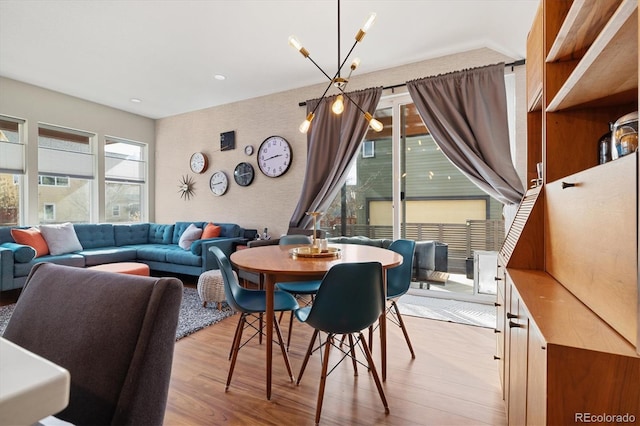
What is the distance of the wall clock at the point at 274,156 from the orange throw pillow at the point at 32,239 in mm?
2927

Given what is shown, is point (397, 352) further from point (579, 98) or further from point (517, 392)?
point (579, 98)

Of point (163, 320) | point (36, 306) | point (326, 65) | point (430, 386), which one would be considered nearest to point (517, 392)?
point (430, 386)

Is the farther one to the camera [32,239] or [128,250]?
[128,250]

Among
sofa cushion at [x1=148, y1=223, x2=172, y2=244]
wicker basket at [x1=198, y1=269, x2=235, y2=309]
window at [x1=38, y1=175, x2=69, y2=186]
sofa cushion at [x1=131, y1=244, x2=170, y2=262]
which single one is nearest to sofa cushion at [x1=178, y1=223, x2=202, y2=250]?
sofa cushion at [x1=131, y1=244, x2=170, y2=262]

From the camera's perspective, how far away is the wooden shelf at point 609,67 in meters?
0.88

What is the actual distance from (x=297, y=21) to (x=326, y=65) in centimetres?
93

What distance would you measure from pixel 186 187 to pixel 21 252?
243 cm

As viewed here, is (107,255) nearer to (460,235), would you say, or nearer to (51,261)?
(51,261)

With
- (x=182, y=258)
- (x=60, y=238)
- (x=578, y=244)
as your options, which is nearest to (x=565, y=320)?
(x=578, y=244)

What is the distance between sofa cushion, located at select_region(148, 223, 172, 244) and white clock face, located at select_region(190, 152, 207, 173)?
1.08 m

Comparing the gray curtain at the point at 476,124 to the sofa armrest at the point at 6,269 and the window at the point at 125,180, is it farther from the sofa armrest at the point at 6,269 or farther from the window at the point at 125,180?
the window at the point at 125,180

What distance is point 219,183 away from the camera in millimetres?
5109

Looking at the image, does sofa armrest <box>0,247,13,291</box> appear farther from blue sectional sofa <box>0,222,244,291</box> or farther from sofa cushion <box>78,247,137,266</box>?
sofa cushion <box>78,247,137,266</box>

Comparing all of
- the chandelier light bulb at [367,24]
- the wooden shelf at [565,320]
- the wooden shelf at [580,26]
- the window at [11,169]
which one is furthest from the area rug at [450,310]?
the window at [11,169]
